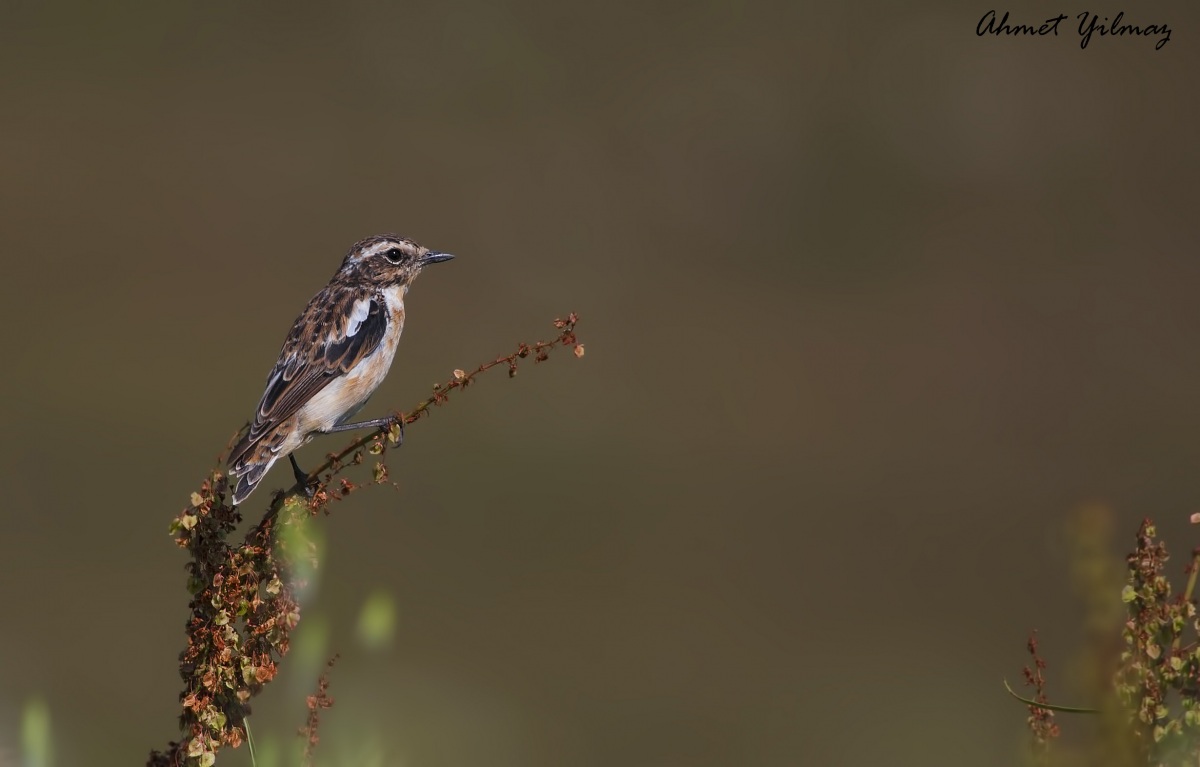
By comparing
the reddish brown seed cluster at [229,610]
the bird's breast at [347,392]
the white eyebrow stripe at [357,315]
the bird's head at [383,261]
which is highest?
the bird's head at [383,261]

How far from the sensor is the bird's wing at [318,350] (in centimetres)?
557

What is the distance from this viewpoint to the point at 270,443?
18.2 feet

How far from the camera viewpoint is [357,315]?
6055mm

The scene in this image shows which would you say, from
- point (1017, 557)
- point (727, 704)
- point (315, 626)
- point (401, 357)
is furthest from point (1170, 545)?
point (315, 626)

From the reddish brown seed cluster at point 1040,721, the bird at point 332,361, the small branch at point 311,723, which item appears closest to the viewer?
the reddish brown seed cluster at point 1040,721

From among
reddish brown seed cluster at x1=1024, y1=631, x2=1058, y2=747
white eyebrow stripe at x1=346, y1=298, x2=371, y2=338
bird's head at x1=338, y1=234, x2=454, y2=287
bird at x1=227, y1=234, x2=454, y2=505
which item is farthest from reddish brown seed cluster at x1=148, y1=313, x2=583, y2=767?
bird's head at x1=338, y1=234, x2=454, y2=287

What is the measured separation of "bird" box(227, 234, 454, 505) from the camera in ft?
18.2

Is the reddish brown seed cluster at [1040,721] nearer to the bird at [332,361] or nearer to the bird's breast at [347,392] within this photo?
the bird at [332,361]

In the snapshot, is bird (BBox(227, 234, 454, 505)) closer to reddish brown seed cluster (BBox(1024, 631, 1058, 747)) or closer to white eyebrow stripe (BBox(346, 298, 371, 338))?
white eyebrow stripe (BBox(346, 298, 371, 338))

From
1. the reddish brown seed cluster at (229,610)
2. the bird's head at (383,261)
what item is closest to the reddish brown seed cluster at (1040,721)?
the reddish brown seed cluster at (229,610)

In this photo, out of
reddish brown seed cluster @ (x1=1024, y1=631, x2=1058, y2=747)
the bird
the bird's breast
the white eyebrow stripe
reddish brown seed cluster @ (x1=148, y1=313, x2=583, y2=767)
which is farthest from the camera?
the white eyebrow stripe

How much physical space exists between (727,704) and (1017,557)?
4833mm

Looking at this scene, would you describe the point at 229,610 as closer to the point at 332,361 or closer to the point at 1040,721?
the point at 1040,721

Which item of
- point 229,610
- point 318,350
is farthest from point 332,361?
point 229,610
